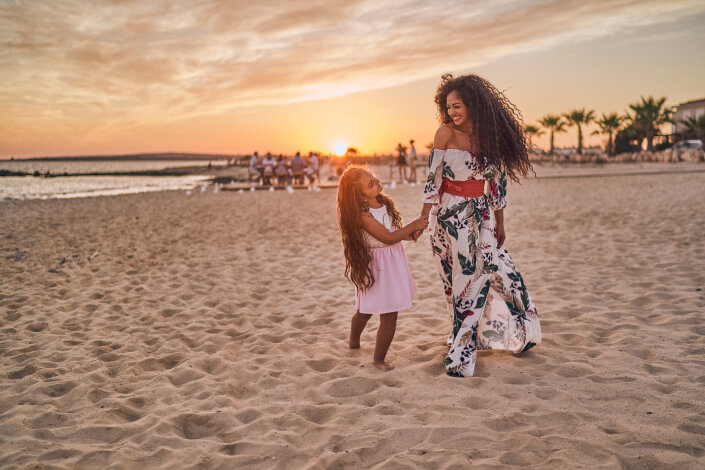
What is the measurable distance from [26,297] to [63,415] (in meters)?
3.63

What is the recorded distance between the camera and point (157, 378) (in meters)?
3.69

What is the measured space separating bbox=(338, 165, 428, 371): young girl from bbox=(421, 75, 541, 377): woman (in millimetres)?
313

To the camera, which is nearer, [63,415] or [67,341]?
[63,415]

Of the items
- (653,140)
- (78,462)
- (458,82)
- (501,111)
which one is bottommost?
(78,462)

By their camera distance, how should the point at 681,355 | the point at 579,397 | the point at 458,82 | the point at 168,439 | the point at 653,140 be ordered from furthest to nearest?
the point at 653,140
the point at 681,355
the point at 458,82
the point at 579,397
the point at 168,439

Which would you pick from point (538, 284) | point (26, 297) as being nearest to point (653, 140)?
point (538, 284)

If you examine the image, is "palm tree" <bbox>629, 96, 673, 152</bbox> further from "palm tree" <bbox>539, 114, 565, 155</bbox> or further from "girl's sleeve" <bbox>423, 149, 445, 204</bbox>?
"girl's sleeve" <bbox>423, 149, 445, 204</bbox>

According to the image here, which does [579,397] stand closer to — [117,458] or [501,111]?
[501,111]

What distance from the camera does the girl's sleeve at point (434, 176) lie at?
344cm

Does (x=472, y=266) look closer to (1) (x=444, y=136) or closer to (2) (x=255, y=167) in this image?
(1) (x=444, y=136)

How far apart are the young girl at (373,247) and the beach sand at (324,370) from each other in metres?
0.54

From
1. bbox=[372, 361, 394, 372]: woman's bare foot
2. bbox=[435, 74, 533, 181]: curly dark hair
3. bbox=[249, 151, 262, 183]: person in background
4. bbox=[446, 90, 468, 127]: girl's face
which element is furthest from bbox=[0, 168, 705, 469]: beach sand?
bbox=[249, 151, 262, 183]: person in background

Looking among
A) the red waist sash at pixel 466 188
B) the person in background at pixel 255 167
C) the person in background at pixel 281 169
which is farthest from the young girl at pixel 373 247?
the person in background at pixel 255 167

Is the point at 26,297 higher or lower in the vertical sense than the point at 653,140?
lower
